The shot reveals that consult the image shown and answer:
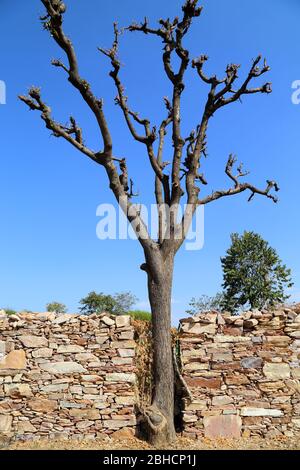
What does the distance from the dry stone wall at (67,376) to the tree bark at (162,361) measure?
47 cm

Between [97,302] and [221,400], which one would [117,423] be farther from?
[97,302]

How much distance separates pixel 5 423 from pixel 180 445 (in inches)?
131

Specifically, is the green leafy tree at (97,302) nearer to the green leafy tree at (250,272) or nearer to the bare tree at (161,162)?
the green leafy tree at (250,272)

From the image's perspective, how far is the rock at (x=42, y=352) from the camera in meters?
8.36

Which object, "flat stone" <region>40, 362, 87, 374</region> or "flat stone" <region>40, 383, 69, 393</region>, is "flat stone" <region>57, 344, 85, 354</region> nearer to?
"flat stone" <region>40, 362, 87, 374</region>

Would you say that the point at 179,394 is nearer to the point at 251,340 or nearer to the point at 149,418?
the point at 149,418

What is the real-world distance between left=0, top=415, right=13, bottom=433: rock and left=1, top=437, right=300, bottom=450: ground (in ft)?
1.02

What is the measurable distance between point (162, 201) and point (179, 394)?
403 cm

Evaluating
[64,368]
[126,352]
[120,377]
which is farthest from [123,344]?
[64,368]

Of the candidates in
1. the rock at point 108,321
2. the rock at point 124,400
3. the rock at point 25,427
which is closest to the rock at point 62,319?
the rock at point 108,321

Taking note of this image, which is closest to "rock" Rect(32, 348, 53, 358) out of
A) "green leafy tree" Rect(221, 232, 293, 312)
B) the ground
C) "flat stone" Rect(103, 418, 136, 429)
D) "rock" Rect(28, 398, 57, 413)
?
"rock" Rect(28, 398, 57, 413)

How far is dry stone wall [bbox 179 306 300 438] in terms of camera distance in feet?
26.7
